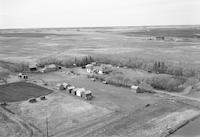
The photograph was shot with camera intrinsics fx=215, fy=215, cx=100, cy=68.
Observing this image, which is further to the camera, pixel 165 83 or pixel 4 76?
pixel 4 76

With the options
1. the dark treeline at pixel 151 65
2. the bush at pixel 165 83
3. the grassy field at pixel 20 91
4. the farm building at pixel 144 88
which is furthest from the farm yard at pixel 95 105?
the dark treeline at pixel 151 65

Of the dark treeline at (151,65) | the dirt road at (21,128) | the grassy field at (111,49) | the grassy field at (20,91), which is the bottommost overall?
the dirt road at (21,128)

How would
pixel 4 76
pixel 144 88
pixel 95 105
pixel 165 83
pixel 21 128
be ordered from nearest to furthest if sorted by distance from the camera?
pixel 21 128
pixel 95 105
pixel 144 88
pixel 165 83
pixel 4 76

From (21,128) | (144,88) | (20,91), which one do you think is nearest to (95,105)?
(21,128)

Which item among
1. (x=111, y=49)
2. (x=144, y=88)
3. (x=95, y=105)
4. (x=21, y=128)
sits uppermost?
(x=111, y=49)

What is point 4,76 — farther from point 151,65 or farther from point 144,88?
point 151,65

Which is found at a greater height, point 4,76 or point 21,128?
point 4,76

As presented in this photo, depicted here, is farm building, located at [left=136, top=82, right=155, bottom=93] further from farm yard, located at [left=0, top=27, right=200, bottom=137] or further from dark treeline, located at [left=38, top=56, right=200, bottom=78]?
dark treeline, located at [left=38, top=56, right=200, bottom=78]

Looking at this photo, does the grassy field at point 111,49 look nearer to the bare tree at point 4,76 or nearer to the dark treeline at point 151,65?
the dark treeline at point 151,65

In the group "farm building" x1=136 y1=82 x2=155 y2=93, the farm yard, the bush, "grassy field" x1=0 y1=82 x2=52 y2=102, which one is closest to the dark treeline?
the farm yard
